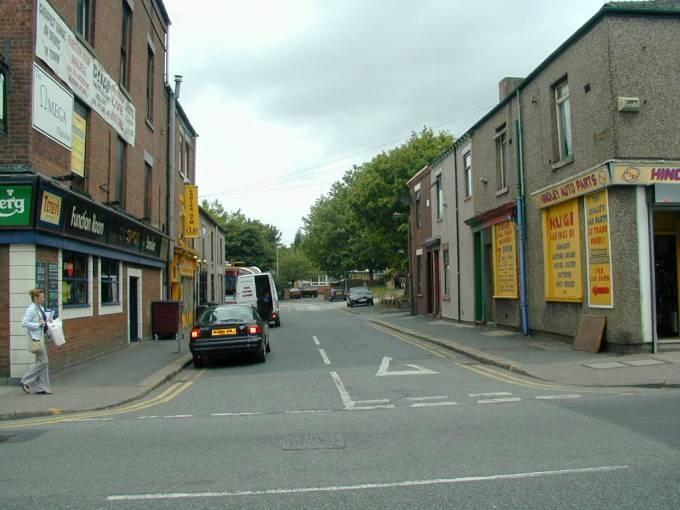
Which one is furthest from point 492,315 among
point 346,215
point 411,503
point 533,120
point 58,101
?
point 346,215

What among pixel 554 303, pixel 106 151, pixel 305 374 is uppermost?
pixel 106 151

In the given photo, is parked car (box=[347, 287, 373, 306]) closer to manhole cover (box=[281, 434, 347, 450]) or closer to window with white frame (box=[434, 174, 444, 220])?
window with white frame (box=[434, 174, 444, 220])

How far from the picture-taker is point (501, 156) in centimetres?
1964

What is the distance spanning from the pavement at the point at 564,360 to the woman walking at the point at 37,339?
861 centimetres

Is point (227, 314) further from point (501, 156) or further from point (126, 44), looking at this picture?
point (501, 156)

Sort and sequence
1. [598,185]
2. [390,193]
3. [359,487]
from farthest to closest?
[390,193] → [598,185] → [359,487]

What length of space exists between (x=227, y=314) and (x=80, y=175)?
4707 millimetres

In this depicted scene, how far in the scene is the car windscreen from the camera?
1484 cm

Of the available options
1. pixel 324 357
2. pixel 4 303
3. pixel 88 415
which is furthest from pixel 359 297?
pixel 88 415

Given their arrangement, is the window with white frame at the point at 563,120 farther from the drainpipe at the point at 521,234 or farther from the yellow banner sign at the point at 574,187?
the drainpipe at the point at 521,234

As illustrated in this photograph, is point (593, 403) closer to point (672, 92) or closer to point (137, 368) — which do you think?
point (672, 92)

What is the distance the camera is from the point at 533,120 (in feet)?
54.6

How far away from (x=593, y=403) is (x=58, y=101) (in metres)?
11.7

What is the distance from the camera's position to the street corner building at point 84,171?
11609 millimetres
